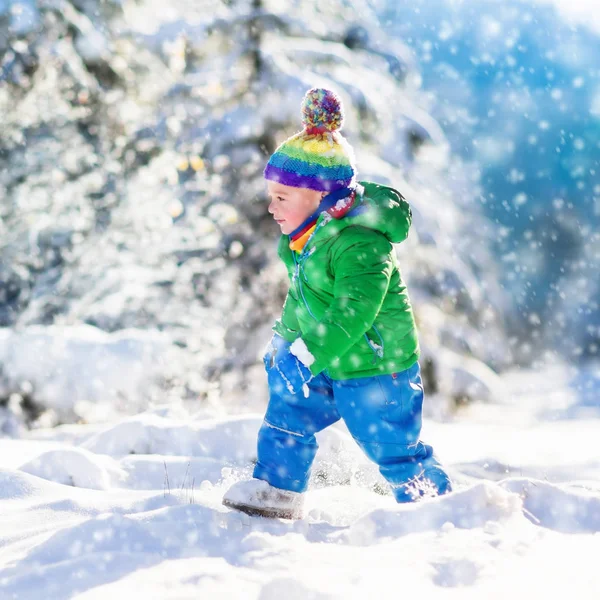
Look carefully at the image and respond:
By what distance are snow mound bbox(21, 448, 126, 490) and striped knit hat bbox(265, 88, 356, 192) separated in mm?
1814

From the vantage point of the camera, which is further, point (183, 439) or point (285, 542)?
point (183, 439)

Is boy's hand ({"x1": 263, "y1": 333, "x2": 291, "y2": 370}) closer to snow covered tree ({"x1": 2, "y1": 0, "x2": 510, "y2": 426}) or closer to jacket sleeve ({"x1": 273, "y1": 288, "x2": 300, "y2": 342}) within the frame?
jacket sleeve ({"x1": 273, "y1": 288, "x2": 300, "y2": 342})

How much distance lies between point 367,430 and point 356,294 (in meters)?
0.58

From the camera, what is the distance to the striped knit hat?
2.62m

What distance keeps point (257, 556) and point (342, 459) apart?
235 cm

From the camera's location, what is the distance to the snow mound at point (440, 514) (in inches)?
78.9

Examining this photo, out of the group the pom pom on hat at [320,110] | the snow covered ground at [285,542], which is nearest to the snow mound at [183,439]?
the snow covered ground at [285,542]

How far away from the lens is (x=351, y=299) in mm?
2355

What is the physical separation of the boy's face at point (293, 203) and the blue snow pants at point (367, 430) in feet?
2.17

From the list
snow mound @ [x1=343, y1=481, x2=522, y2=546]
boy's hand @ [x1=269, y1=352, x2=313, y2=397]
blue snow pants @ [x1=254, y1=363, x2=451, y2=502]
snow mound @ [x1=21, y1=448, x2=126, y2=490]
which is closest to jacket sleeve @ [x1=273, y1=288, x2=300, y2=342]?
blue snow pants @ [x1=254, y1=363, x2=451, y2=502]

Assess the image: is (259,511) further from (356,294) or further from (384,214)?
(384,214)

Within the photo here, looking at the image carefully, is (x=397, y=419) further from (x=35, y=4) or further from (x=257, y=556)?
(x=35, y=4)

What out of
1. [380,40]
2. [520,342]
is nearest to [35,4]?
[380,40]

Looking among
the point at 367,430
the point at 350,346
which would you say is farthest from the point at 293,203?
the point at 367,430
